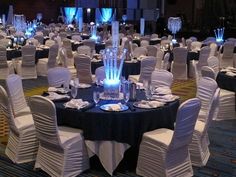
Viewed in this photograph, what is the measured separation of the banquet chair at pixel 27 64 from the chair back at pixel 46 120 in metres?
5.23

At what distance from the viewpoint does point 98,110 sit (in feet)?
13.7

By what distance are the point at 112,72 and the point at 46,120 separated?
105 centimetres

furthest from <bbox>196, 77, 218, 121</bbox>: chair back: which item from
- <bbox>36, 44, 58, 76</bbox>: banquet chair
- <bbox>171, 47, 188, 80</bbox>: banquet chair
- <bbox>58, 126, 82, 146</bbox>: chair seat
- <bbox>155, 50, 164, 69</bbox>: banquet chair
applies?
<bbox>36, 44, 58, 76</bbox>: banquet chair

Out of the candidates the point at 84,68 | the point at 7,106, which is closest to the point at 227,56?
the point at 84,68

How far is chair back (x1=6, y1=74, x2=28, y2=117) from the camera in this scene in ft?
15.4

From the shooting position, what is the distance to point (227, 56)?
35.9 ft

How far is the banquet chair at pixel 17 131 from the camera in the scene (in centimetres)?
451

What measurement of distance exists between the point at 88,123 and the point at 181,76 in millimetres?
5982

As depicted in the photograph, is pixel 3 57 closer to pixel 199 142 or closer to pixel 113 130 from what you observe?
pixel 113 130

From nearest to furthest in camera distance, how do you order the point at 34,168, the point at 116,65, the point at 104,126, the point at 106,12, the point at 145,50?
the point at 104,126, the point at 34,168, the point at 116,65, the point at 145,50, the point at 106,12

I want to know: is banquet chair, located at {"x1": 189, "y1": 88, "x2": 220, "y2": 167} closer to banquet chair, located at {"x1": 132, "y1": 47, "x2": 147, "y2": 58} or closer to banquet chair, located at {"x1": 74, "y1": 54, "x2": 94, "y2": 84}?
banquet chair, located at {"x1": 74, "y1": 54, "x2": 94, "y2": 84}

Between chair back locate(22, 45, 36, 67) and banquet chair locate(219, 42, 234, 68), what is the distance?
15.6 ft

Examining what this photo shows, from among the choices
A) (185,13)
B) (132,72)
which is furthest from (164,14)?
(132,72)

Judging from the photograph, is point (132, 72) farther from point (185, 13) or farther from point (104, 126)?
point (185, 13)
